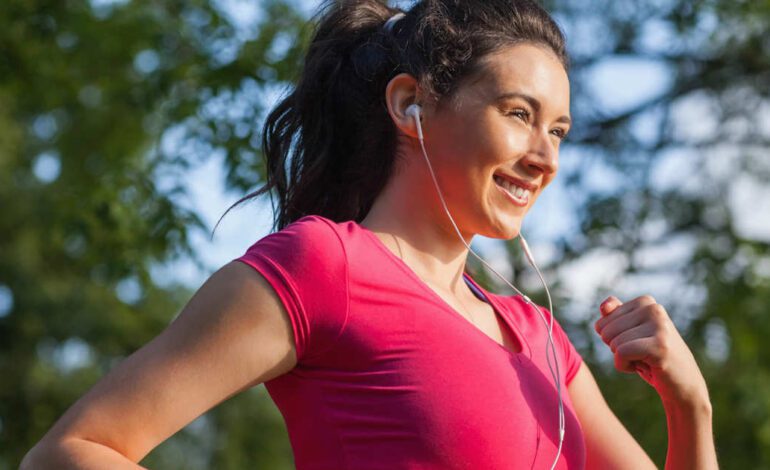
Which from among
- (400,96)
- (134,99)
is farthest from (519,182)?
(134,99)

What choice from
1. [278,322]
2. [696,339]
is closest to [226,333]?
[278,322]

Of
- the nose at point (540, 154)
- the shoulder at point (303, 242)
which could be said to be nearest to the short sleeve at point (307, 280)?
the shoulder at point (303, 242)

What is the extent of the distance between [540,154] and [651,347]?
36cm

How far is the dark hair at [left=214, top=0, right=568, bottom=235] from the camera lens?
6.37 ft

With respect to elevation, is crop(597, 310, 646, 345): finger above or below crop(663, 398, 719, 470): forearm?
above

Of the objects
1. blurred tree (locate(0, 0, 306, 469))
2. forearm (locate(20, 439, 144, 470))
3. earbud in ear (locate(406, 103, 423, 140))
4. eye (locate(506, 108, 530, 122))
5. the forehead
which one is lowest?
blurred tree (locate(0, 0, 306, 469))

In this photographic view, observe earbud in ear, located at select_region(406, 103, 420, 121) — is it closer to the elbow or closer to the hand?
the hand

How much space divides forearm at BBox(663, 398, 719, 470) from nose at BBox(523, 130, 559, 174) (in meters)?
0.46

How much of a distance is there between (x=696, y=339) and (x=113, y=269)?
4.17 m

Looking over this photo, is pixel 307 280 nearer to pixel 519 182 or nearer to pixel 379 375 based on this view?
pixel 379 375

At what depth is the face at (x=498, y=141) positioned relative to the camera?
1.84m

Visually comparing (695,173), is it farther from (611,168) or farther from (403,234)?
(403,234)

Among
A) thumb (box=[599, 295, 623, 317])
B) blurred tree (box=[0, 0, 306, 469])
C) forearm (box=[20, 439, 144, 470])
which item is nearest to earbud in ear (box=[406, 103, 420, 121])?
thumb (box=[599, 295, 623, 317])

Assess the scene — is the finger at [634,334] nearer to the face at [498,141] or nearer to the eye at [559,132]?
the face at [498,141]
